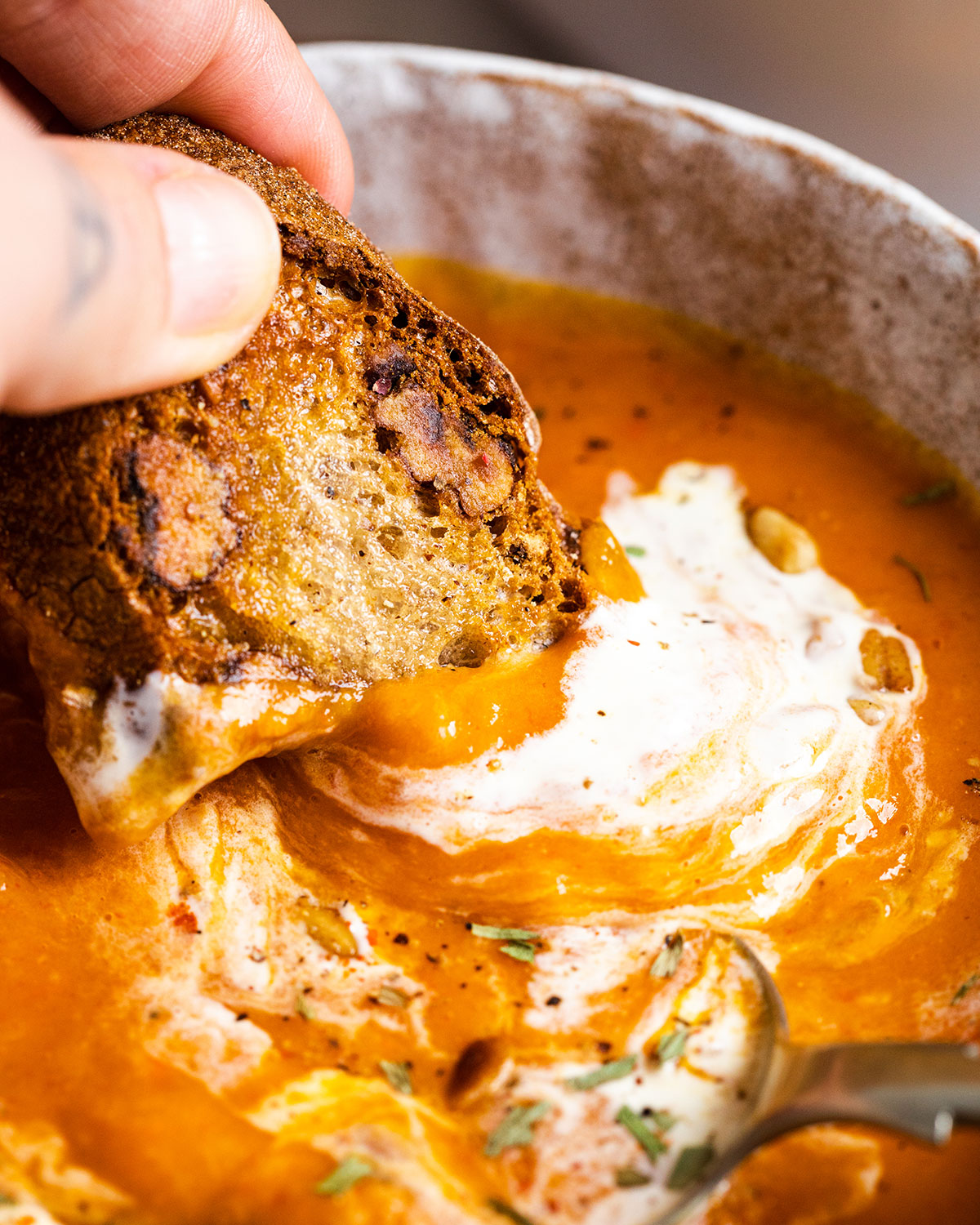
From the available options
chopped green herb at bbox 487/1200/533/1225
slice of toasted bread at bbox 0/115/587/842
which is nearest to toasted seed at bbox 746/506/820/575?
slice of toasted bread at bbox 0/115/587/842

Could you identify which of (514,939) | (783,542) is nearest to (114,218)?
(514,939)

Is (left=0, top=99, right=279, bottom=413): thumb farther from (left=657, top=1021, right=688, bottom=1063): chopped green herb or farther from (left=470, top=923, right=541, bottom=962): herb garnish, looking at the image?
(left=657, top=1021, right=688, bottom=1063): chopped green herb

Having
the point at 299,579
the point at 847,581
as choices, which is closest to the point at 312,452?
the point at 299,579

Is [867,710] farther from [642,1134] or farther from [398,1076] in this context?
[398,1076]

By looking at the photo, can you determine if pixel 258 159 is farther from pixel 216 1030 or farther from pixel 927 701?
pixel 927 701

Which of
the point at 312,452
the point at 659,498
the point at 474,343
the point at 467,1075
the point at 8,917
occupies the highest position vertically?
the point at 474,343

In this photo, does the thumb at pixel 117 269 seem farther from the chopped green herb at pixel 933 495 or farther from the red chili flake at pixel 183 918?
the chopped green herb at pixel 933 495
